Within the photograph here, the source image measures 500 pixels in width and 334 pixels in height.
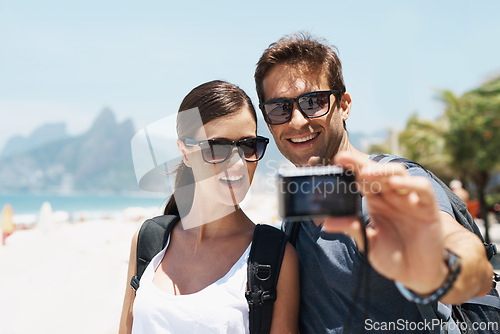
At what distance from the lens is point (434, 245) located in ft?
3.67

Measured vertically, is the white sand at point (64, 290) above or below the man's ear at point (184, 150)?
below

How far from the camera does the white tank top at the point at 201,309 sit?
189 cm

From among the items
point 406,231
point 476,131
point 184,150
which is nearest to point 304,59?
point 184,150

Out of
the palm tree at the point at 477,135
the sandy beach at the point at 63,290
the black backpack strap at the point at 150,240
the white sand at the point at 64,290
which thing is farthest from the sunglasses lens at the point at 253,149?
the palm tree at the point at 477,135

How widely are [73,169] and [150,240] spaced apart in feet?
617

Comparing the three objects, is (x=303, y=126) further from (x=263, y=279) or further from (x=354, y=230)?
(x=354, y=230)

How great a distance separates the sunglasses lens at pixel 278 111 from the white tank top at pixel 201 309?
792mm

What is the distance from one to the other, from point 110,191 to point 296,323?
5759 inches

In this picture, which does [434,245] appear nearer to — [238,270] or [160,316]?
[238,270]

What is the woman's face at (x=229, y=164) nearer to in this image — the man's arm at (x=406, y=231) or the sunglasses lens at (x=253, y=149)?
the sunglasses lens at (x=253, y=149)

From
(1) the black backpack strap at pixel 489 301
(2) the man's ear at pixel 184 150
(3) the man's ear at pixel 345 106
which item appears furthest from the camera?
(3) the man's ear at pixel 345 106

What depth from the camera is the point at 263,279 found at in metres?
1.89

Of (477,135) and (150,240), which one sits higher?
(150,240)

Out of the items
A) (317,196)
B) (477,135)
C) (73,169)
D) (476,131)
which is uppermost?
(317,196)
